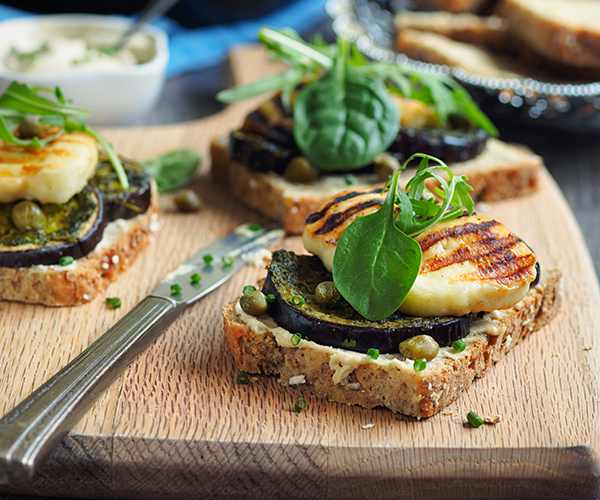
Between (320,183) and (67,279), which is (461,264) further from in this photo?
(67,279)

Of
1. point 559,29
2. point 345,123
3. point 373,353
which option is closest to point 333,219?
point 373,353

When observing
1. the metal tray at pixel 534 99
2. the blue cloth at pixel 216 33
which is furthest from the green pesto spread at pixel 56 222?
the blue cloth at pixel 216 33

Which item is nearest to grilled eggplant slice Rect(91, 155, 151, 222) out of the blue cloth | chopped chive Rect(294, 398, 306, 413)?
chopped chive Rect(294, 398, 306, 413)

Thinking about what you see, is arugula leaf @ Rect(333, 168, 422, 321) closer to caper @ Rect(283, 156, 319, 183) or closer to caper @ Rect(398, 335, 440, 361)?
caper @ Rect(398, 335, 440, 361)

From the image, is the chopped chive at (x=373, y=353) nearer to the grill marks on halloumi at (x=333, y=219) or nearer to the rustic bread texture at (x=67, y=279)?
the grill marks on halloumi at (x=333, y=219)

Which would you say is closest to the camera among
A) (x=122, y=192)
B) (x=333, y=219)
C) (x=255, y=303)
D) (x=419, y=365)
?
(x=419, y=365)

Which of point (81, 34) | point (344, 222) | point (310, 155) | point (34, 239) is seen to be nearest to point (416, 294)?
point (344, 222)

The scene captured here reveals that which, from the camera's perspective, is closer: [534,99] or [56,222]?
[56,222]
